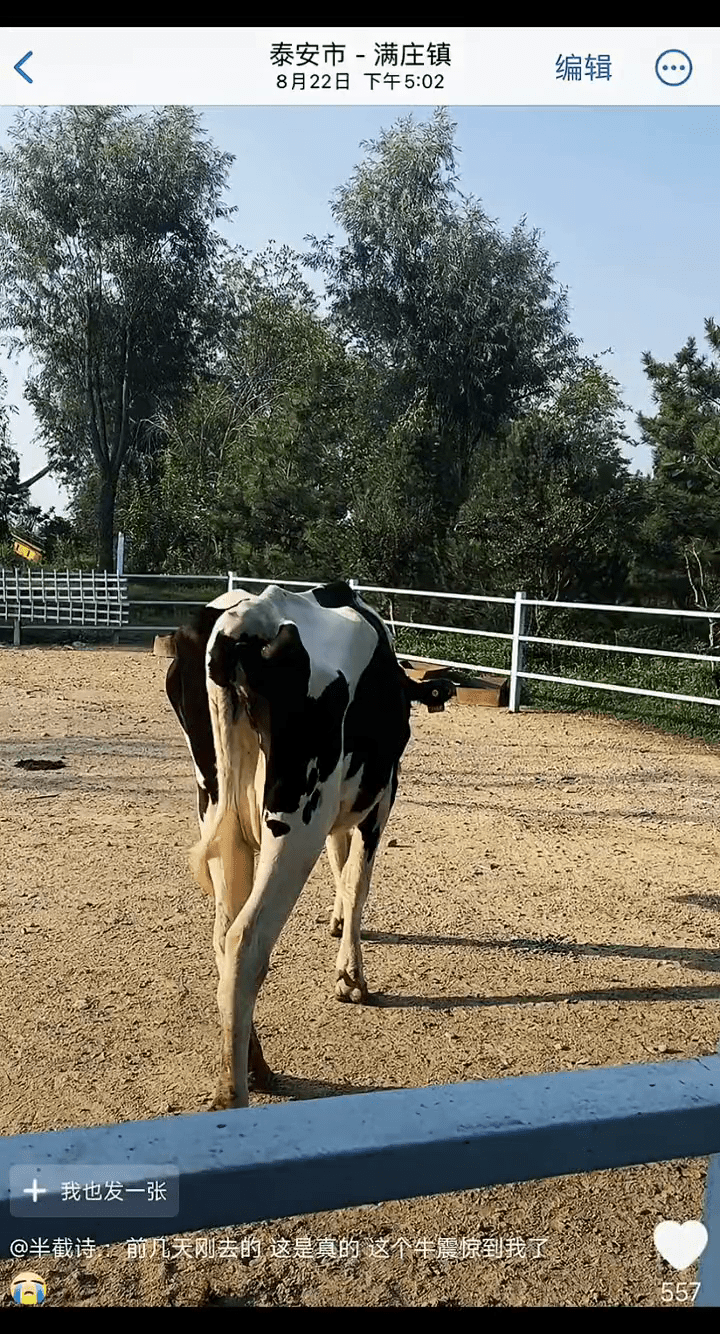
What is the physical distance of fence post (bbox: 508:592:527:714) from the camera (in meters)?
10.2

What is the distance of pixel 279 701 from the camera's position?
8.73 ft

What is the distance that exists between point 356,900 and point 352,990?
301 millimetres

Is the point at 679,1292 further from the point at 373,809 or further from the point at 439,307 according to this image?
the point at 439,307

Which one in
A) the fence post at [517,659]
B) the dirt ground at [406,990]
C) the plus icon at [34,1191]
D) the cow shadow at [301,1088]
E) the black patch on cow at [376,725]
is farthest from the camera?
the fence post at [517,659]

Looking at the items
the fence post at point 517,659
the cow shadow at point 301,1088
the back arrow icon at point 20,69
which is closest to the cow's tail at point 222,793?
the cow shadow at point 301,1088

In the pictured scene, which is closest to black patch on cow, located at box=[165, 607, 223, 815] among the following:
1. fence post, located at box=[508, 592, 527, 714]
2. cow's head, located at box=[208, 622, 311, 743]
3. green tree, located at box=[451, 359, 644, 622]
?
cow's head, located at box=[208, 622, 311, 743]

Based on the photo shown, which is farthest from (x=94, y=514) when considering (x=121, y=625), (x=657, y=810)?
(x=657, y=810)

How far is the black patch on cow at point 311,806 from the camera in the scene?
2705mm

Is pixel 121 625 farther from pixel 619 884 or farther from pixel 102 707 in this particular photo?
pixel 619 884

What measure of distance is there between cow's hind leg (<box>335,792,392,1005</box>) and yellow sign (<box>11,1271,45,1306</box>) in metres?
2.41

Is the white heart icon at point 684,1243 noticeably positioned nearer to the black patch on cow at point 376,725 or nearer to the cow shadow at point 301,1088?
the cow shadow at point 301,1088

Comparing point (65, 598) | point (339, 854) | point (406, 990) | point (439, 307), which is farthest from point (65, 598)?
point (406, 990)

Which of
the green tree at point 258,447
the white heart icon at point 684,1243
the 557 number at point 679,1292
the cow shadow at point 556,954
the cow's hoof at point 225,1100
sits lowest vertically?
the cow shadow at point 556,954

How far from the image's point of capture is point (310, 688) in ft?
8.93
